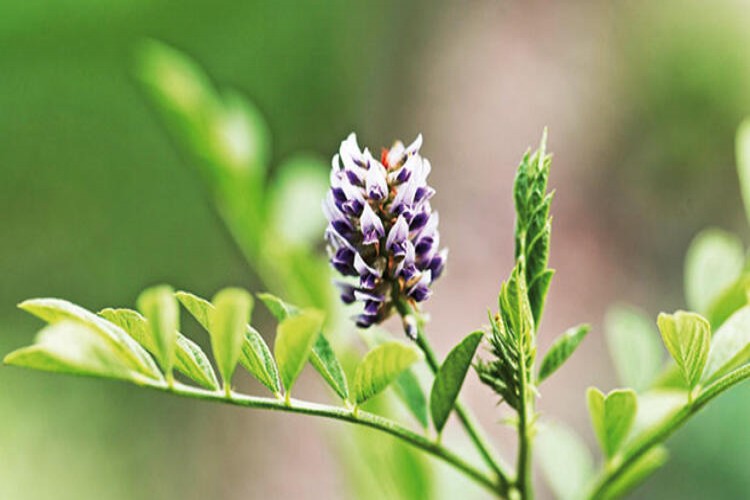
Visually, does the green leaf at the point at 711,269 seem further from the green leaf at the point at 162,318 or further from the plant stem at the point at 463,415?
the green leaf at the point at 162,318

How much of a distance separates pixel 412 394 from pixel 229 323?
0.22 metres

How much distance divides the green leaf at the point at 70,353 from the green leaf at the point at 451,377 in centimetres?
17

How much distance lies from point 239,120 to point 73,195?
2468 mm

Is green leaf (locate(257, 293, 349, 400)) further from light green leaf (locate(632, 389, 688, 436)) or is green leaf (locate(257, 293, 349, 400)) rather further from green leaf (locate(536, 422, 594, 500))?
green leaf (locate(536, 422, 594, 500))

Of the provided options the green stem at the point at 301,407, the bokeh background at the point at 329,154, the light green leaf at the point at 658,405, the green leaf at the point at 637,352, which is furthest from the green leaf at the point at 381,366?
the bokeh background at the point at 329,154

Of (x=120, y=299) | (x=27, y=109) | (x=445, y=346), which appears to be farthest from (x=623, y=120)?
(x=27, y=109)

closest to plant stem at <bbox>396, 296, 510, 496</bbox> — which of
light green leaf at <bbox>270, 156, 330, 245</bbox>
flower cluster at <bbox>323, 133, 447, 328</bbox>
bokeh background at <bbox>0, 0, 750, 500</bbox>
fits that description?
flower cluster at <bbox>323, 133, 447, 328</bbox>

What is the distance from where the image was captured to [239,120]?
103 centimetres

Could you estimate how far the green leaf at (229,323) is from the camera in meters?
0.45

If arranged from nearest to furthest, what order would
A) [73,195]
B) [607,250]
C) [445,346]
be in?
[445,346], [607,250], [73,195]

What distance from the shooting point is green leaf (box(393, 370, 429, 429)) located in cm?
64

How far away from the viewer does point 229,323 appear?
46cm

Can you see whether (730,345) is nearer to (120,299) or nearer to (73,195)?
(120,299)

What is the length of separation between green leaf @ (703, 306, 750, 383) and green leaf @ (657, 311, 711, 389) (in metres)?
0.03
